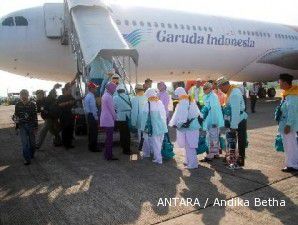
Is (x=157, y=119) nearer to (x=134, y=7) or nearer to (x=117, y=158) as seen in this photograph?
(x=117, y=158)

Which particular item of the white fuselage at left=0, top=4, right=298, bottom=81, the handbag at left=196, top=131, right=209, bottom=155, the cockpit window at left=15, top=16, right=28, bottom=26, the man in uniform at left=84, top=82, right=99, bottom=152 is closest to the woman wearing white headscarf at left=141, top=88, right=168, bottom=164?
the handbag at left=196, top=131, right=209, bottom=155

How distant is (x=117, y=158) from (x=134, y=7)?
958 centimetres

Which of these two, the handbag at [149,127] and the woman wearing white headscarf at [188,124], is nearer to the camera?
the woman wearing white headscarf at [188,124]

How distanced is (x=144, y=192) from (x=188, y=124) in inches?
79.6

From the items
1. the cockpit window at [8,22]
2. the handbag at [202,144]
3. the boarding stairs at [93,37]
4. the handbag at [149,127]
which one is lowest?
the handbag at [202,144]

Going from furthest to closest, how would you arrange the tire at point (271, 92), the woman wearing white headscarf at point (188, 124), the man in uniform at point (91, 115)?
the tire at point (271, 92), the man in uniform at point (91, 115), the woman wearing white headscarf at point (188, 124)

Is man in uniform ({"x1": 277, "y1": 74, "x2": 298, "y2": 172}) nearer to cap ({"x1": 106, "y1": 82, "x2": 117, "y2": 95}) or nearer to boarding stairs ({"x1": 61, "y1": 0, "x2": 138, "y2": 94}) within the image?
cap ({"x1": 106, "y1": 82, "x2": 117, "y2": 95})

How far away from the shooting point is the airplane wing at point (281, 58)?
71.3 ft

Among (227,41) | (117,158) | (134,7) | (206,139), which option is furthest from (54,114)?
(227,41)

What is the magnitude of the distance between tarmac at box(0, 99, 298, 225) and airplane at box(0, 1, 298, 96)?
21.1 ft

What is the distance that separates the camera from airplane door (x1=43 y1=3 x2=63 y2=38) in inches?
544

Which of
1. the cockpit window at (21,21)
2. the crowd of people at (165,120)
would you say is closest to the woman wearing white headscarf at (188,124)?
the crowd of people at (165,120)

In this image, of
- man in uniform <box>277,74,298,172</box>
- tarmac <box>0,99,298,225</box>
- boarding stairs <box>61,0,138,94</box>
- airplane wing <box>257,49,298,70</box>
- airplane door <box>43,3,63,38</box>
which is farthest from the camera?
airplane wing <box>257,49,298,70</box>

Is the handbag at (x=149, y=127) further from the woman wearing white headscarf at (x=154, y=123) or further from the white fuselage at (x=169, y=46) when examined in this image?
the white fuselage at (x=169, y=46)
